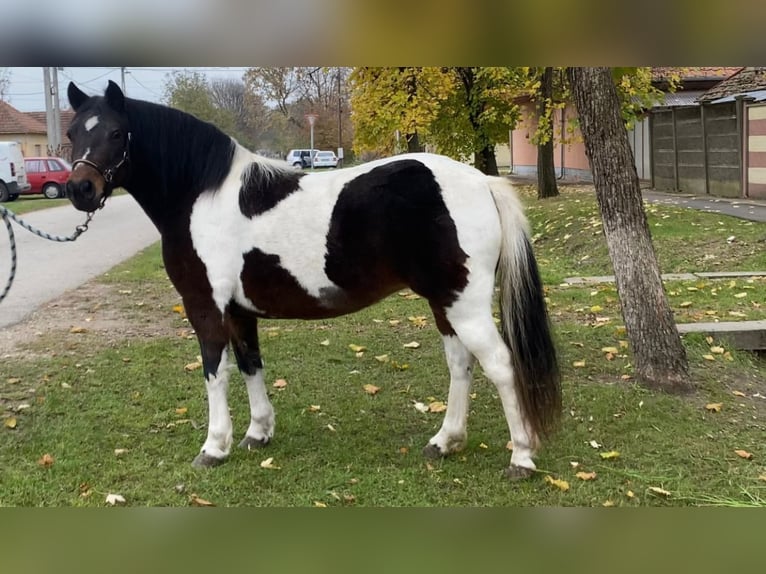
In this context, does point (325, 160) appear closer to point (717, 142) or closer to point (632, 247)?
point (632, 247)

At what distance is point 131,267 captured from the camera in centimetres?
984

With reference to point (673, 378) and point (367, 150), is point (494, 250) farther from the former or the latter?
point (367, 150)

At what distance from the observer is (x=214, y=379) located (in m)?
3.58

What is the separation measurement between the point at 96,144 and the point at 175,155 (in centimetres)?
38

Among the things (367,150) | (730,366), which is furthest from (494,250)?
(367,150)

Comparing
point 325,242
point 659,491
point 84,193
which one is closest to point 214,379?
point 325,242

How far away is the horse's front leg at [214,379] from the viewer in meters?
3.51

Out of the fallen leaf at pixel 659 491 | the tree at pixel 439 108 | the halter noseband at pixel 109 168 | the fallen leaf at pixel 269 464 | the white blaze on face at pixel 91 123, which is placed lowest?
the fallen leaf at pixel 659 491

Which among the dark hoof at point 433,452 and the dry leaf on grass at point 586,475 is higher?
the dark hoof at point 433,452

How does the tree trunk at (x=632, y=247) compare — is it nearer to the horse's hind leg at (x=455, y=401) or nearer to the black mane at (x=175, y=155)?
the horse's hind leg at (x=455, y=401)

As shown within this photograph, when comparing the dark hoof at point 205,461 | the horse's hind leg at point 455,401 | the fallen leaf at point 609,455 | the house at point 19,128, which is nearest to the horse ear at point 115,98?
the dark hoof at point 205,461

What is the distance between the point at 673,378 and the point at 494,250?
2.06 m

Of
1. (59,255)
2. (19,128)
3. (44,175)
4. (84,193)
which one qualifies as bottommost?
(59,255)
